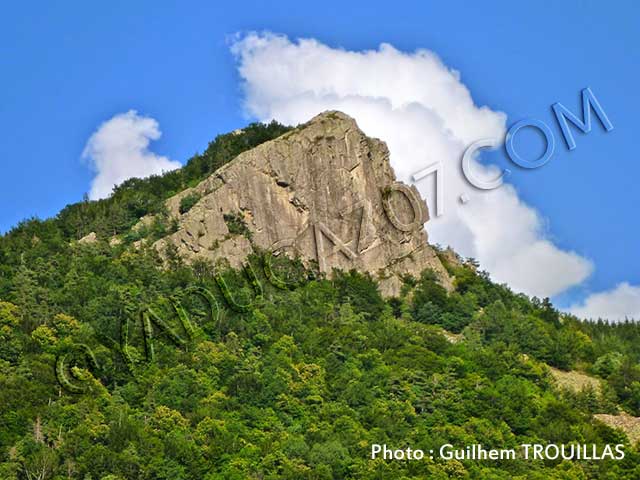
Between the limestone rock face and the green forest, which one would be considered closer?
the green forest

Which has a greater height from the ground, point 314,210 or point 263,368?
point 314,210

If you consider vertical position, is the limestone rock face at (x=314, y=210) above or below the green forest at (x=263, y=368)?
above

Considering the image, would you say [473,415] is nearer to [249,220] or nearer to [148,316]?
[148,316]

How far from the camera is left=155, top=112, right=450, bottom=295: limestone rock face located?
142m

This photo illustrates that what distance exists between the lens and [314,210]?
5743 inches

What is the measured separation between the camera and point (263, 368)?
11181 centimetres

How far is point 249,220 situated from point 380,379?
34.7 meters

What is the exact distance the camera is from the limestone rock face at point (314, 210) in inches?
5581

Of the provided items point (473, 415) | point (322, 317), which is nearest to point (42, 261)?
point (322, 317)

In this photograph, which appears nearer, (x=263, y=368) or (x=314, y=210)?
(x=263, y=368)

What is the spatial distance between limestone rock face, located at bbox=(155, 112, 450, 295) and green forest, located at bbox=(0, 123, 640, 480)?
7.07 ft

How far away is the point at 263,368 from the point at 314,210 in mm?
36939

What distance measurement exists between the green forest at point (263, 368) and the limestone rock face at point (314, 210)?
2154mm

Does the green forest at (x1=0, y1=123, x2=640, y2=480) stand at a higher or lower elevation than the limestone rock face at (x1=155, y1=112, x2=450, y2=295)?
lower
